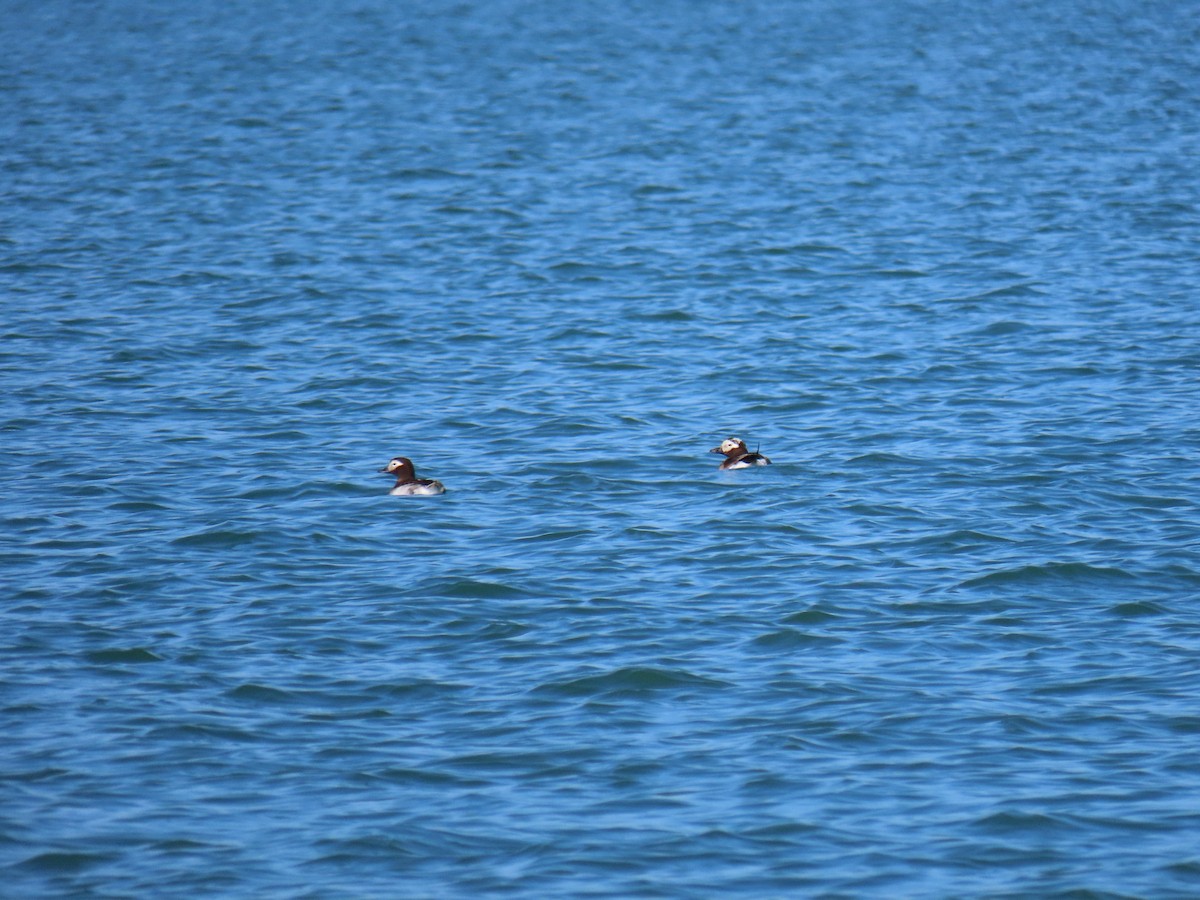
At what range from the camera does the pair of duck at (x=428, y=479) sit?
1739 centimetres

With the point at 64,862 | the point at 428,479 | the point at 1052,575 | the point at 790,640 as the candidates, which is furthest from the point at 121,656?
the point at 1052,575

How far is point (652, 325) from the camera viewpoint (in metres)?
25.8

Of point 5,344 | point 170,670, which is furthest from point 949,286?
point 170,670

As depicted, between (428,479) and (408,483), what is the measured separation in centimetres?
25

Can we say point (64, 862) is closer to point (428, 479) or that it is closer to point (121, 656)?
point (121, 656)

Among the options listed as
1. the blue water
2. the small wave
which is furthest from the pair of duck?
the small wave

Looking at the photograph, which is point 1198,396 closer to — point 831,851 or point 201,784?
point 831,851

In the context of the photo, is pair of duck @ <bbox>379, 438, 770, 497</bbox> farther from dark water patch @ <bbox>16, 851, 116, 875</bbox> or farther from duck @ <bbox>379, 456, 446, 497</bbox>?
dark water patch @ <bbox>16, 851, 116, 875</bbox>

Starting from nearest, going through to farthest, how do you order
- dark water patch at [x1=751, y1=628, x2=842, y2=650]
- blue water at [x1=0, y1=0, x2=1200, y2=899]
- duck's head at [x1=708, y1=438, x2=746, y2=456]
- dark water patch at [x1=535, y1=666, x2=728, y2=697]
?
blue water at [x1=0, y1=0, x2=1200, y2=899]
dark water patch at [x1=535, y1=666, x2=728, y2=697]
dark water patch at [x1=751, y1=628, x2=842, y2=650]
duck's head at [x1=708, y1=438, x2=746, y2=456]

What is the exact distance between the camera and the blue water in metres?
10.5

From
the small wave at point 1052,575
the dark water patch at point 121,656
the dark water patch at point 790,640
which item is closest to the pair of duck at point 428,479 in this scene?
the small wave at point 1052,575

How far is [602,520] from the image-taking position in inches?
664

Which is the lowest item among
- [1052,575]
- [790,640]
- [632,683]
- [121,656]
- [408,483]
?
[1052,575]

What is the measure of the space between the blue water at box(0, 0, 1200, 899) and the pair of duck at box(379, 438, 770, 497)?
317mm
